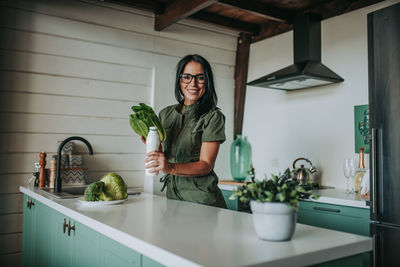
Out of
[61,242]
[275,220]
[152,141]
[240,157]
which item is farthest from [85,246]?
[240,157]

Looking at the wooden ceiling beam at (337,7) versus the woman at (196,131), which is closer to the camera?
the woman at (196,131)

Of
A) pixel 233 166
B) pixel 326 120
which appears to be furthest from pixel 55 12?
pixel 326 120

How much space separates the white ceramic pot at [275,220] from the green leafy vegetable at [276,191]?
0.7 inches

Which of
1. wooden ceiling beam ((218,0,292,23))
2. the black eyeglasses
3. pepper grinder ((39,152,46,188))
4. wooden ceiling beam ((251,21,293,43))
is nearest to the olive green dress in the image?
the black eyeglasses

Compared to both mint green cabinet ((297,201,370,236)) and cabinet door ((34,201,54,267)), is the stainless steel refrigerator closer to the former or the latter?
mint green cabinet ((297,201,370,236))

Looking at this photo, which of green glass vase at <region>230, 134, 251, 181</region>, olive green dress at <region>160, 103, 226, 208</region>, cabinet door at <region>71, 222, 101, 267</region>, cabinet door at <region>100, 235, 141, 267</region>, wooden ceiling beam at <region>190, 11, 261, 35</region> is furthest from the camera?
green glass vase at <region>230, 134, 251, 181</region>

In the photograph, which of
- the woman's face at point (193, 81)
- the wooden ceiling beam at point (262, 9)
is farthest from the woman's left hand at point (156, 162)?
the wooden ceiling beam at point (262, 9)

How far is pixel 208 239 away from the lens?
1.05 meters

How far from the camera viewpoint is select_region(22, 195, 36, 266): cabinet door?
2.40m

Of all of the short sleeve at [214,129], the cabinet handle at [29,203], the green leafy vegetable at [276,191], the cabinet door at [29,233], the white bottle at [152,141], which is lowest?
the cabinet door at [29,233]

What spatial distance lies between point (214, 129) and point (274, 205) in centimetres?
84

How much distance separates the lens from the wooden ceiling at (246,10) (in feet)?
10.2

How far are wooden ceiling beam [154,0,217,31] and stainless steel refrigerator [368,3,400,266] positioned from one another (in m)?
1.35

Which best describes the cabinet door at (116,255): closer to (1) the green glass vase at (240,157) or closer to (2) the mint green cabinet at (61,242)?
(2) the mint green cabinet at (61,242)
